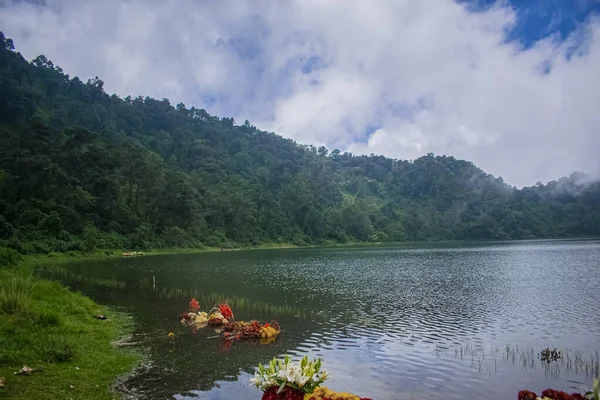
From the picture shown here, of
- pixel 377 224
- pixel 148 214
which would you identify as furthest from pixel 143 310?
pixel 377 224

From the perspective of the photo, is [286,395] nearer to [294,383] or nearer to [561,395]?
[294,383]

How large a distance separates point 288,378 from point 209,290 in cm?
2788

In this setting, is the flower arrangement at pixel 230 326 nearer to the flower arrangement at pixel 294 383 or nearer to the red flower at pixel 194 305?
the red flower at pixel 194 305

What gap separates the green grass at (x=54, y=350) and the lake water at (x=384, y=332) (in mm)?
972

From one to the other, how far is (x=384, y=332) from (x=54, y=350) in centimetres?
1365

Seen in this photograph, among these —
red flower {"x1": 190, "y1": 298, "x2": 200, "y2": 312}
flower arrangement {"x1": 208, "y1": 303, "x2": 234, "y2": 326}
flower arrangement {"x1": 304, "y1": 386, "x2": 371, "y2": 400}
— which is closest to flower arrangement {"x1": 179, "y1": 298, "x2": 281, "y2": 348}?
flower arrangement {"x1": 208, "y1": 303, "x2": 234, "y2": 326}

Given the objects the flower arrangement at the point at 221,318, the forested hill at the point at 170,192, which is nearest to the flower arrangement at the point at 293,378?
the flower arrangement at the point at 221,318

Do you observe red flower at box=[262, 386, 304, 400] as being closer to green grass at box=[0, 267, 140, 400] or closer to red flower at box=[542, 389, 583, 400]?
red flower at box=[542, 389, 583, 400]

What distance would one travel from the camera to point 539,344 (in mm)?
18609

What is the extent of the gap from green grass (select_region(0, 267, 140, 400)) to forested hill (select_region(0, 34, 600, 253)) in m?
40.8

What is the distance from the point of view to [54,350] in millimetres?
12875

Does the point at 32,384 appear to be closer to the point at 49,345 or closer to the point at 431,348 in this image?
the point at 49,345

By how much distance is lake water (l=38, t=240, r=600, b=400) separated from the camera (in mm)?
13516

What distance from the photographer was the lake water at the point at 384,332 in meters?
13.5
